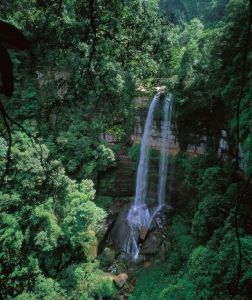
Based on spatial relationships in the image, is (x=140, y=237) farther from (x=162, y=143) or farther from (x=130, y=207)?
(x=162, y=143)

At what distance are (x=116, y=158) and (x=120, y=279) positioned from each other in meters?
6.46

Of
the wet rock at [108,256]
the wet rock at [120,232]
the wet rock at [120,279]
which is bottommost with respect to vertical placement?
the wet rock at [120,279]

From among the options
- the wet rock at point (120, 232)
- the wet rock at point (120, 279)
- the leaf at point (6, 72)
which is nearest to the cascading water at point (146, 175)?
the wet rock at point (120, 232)

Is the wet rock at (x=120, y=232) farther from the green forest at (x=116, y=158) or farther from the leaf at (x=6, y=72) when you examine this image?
the leaf at (x=6, y=72)

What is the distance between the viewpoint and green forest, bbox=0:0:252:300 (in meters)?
5.65

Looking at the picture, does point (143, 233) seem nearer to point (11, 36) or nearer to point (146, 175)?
point (146, 175)

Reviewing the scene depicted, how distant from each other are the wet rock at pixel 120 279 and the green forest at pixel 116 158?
0.12ft

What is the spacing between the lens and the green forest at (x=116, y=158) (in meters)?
5.65

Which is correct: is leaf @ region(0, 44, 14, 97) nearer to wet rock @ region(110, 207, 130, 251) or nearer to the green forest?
the green forest

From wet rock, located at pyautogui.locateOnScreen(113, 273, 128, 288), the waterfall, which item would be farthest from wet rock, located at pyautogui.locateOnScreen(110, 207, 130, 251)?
wet rock, located at pyautogui.locateOnScreen(113, 273, 128, 288)

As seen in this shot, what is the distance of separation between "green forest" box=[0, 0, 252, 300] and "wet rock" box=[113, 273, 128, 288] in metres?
0.04

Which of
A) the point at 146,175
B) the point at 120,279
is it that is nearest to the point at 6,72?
the point at 120,279

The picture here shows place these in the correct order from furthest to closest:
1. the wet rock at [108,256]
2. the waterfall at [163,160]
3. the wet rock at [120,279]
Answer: the waterfall at [163,160] < the wet rock at [108,256] < the wet rock at [120,279]

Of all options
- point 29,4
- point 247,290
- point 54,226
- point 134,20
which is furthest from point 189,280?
point 29,4
